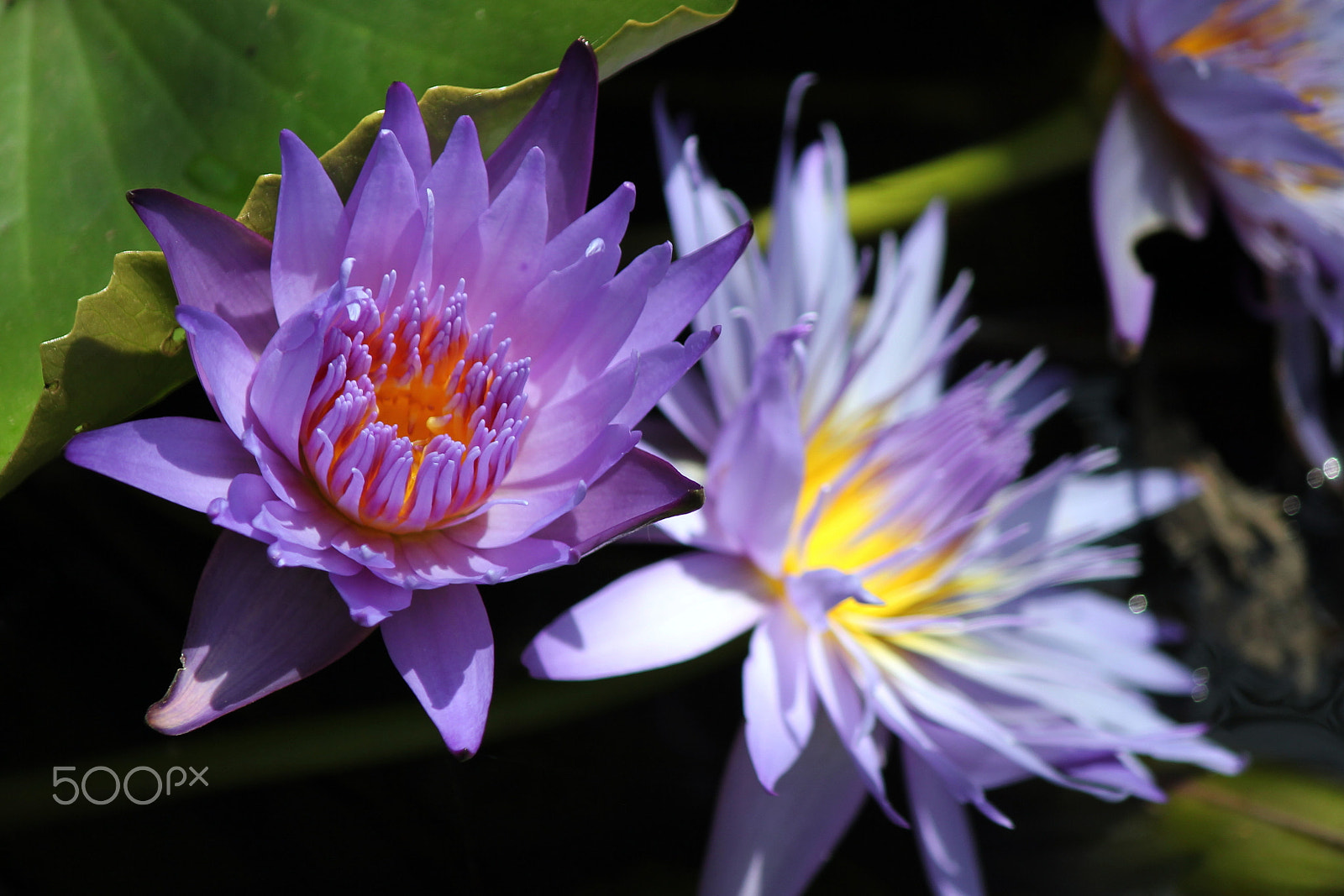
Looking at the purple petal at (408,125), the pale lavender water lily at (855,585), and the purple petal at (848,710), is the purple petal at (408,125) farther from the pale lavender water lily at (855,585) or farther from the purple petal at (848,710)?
the purple petal at (848,710)

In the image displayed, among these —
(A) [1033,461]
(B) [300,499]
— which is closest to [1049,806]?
(A) [1033,461]

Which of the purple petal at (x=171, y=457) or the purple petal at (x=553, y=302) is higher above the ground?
the purple petal at (x=553, y=302)

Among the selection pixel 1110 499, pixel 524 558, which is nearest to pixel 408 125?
pixel 524 558

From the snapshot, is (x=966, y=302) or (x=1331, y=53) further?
(x=966, y=302)

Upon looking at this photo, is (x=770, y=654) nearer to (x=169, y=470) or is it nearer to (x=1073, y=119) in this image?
(x=169, y=470)

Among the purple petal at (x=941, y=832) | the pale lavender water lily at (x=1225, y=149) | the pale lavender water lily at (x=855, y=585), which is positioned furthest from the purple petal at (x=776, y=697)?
the pale lavender water lily at (x=1225, y=149)

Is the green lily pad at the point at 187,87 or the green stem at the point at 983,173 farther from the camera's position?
the green stem at the point at 983,173
